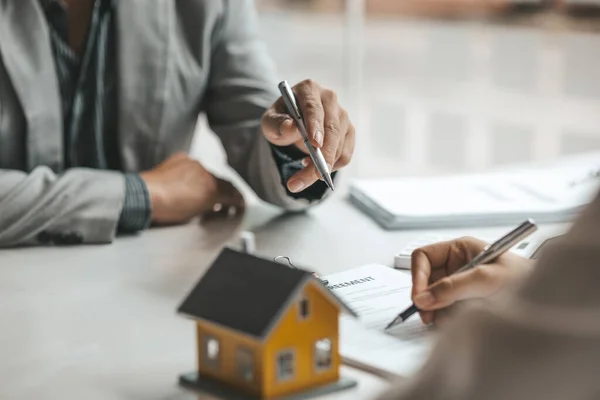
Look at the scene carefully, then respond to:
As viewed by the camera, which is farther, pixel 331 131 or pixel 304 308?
pixel 331 131

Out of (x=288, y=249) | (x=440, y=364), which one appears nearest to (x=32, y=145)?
(x=288, y=249)

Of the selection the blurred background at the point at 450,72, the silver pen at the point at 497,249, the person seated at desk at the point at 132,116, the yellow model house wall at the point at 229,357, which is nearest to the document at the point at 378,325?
the silver pen at the point at 497,249

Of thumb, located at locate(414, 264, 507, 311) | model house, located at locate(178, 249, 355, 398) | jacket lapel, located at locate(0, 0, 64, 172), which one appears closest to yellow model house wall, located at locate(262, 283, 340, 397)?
model house, located at locate(178, 249, 355, 398)

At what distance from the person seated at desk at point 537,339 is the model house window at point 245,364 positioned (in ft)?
0.90

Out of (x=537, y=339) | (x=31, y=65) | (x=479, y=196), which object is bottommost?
(x=479, y=196)

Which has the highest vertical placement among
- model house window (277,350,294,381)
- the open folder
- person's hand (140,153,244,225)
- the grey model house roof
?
the grey model house roof

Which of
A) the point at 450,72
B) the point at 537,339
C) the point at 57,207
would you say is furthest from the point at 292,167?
the point at 450,72

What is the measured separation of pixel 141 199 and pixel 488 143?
364 cm

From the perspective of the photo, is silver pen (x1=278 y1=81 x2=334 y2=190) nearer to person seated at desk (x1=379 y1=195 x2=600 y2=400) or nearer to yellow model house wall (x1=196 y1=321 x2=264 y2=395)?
yellow model house wall (x1=196 y1=321 x2=264 y2=395)

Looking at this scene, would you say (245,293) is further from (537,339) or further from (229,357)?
(537,339)

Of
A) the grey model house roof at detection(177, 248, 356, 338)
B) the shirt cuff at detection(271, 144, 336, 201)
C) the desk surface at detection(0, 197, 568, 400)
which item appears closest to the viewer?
the grey model house roof at detection(177, 248, 356, 338)

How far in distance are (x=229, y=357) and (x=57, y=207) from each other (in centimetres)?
72

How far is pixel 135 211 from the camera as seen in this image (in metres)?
1.53

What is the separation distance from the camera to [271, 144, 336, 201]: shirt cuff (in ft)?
5.23
